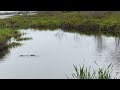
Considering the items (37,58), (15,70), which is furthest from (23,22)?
(15,70)

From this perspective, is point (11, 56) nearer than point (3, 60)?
No

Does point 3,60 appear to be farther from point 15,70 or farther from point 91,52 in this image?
point 91,52

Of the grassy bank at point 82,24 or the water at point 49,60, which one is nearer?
the water at point 49,60

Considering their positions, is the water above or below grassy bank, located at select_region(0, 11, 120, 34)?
above

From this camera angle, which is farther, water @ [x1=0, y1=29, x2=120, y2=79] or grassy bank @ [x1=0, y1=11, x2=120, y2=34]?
grassy bank @ [x1=0, y1=11, x2=120, y2=34]

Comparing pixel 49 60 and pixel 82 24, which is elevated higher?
pixel 49 60

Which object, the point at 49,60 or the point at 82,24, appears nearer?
the point at 49,60

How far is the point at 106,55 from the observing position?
19703 millimetres
